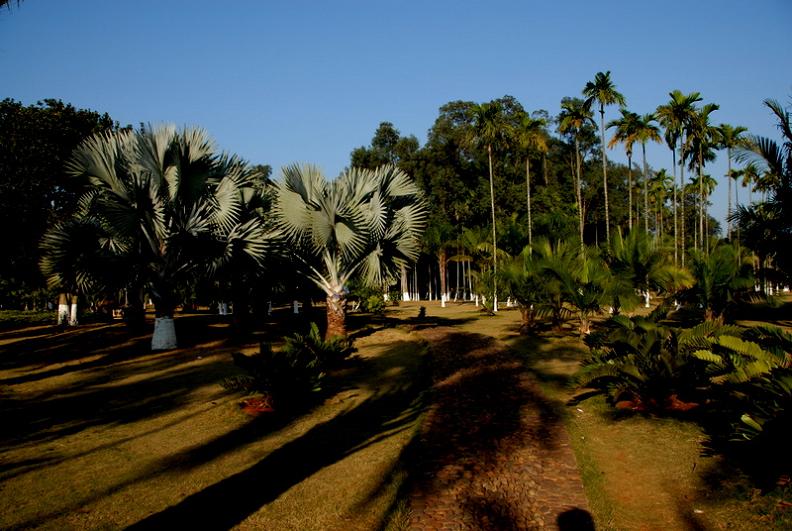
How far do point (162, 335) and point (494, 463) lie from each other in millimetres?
13238

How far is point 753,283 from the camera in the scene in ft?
69.4

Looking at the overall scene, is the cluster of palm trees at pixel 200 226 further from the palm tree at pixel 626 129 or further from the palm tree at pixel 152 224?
the palm tree at pixel 626 129

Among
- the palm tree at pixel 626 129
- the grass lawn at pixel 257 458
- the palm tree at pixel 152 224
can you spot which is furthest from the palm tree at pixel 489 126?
the grass lawn at pixel 257 458

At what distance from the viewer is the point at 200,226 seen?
677 inches

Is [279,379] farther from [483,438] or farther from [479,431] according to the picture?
[483,438]

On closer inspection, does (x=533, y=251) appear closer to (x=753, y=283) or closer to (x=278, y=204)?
(x=753, y=283)

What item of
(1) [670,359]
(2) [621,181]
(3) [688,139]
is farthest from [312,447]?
(2) [621,181]

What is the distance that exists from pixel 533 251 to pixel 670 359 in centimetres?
1301

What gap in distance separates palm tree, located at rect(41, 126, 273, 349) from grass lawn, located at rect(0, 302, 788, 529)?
3473 mm

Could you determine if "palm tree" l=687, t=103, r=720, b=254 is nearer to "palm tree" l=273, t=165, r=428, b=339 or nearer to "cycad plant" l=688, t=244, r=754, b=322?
"cycad plant" l=688, t=244, r=754, b=322

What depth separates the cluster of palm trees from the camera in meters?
16.7

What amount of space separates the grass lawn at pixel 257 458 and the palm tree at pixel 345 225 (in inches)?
213

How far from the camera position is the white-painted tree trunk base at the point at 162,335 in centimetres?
1739

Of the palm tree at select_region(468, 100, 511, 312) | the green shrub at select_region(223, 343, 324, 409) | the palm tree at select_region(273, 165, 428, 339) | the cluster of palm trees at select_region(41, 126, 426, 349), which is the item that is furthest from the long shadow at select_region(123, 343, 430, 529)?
the palm tree at select_region(468, 100, 511, 312)
